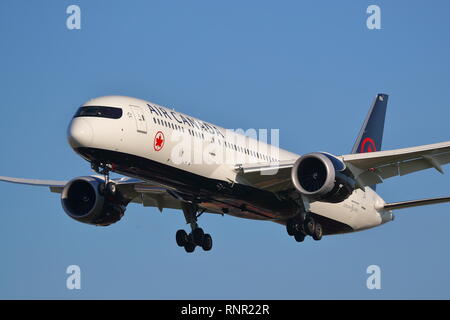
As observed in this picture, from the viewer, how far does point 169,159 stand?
3459 cm

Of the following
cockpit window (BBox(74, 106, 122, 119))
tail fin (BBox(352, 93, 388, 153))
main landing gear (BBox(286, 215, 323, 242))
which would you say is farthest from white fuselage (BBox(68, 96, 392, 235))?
tail fin (BBox(352, 93, 388, 153))

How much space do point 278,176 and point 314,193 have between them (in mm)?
2537

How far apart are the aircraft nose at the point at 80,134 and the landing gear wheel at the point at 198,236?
10143mm

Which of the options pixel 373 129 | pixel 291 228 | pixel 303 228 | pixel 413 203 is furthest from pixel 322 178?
pixel 373 129

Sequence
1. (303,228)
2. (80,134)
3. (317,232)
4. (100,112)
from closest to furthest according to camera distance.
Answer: (80,134) < (100,112) < (303,228) < (317,232)

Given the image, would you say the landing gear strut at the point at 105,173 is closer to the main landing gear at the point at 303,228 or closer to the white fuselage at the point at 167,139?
the white fuselage at the point at 167,139

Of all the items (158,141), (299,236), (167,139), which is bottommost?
(299,236)

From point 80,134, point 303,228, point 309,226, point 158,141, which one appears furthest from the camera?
point 303,228

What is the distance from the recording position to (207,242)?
135 ft

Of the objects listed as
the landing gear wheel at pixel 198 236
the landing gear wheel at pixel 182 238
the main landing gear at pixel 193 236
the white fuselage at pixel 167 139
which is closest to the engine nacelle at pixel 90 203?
the landing gear wheel at pixel 182 238

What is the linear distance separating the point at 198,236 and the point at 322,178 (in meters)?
7.66

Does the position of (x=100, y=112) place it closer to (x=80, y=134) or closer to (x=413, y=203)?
(x=80, y=134)

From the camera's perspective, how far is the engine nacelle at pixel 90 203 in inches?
1677
